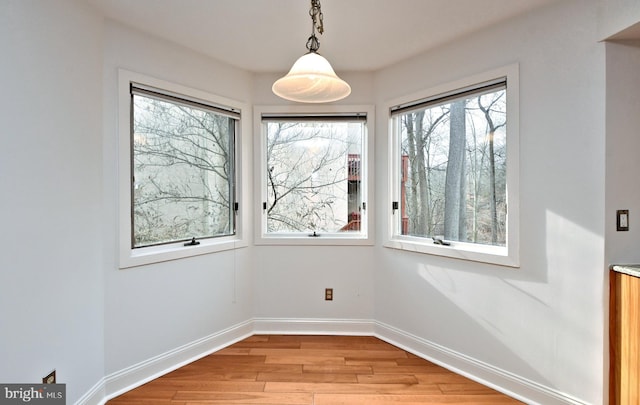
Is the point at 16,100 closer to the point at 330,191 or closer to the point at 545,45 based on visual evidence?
the point at 330,191

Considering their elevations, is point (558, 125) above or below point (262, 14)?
below

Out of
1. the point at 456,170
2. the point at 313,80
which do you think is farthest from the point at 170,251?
the point at 456,170

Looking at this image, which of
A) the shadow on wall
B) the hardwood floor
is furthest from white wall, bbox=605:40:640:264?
the hardwood floor

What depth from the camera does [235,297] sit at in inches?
115

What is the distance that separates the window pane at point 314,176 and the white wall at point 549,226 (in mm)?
1022

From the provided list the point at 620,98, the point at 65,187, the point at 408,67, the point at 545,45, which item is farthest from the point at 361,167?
the point at 65,187

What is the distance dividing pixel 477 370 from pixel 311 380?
118 cm

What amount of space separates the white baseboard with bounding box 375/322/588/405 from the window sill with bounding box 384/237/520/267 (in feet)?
2.38

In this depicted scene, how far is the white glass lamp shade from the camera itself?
1.42 meters

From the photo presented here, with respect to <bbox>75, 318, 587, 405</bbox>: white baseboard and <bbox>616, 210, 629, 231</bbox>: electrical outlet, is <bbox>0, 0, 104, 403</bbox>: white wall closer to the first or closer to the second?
<bbox>75, 318, 587, 405</bbox>: white baseboard

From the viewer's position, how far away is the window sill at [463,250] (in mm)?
2138

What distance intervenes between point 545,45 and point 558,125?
496 mm

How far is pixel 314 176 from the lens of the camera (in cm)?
311

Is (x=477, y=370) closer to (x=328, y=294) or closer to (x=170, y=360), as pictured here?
(x=328, y=294)
